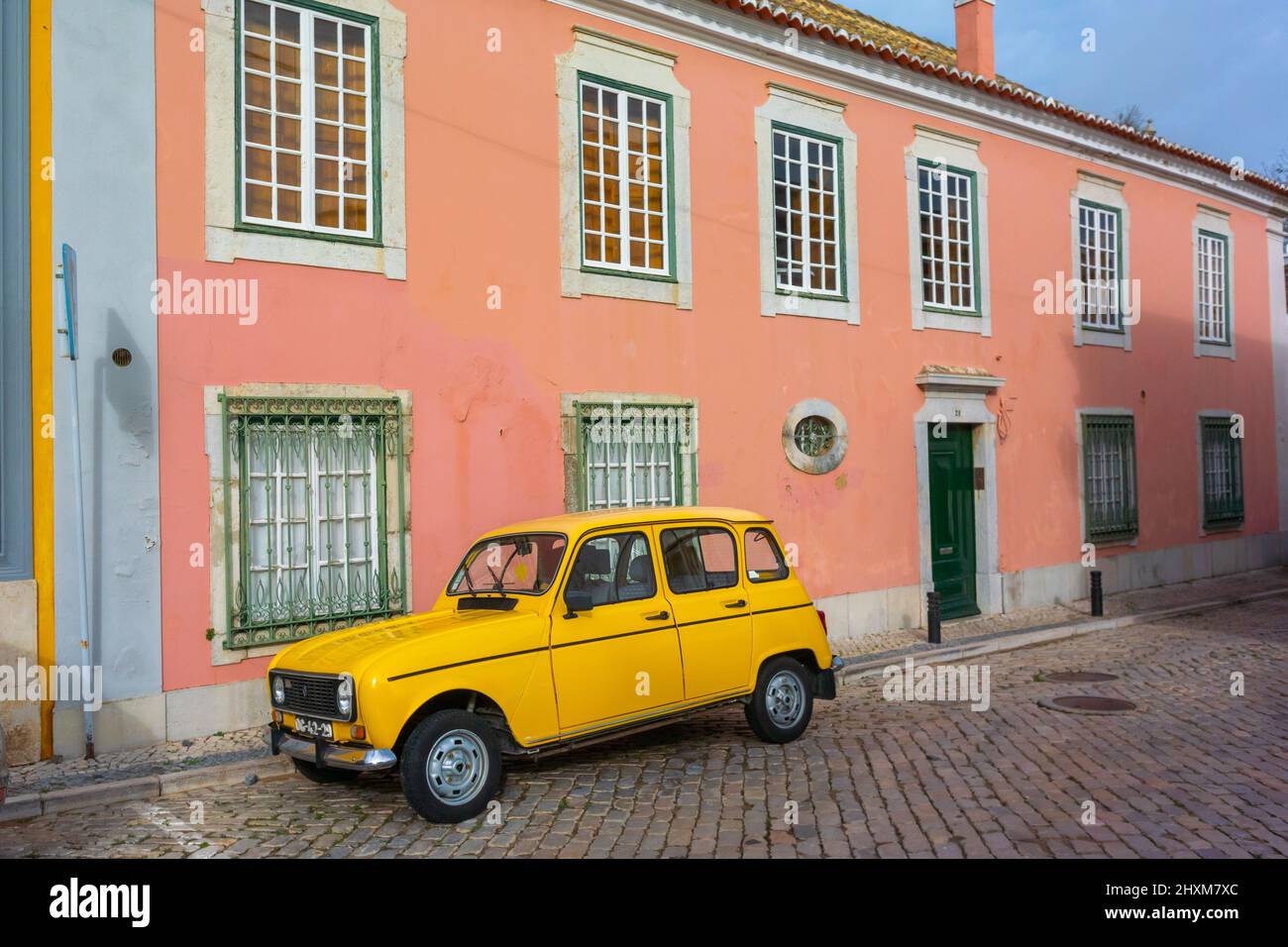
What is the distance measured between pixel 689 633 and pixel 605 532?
2.92ft

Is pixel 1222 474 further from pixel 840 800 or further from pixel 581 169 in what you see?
pixel 840 800

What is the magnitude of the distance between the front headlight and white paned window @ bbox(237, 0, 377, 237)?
460 cm

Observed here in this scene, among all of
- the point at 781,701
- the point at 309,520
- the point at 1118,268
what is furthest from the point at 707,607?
the point at 1118,268

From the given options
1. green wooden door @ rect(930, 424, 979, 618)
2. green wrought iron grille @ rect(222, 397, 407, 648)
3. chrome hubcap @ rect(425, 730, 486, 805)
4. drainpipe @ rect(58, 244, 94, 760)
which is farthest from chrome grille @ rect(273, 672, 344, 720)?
green wooden door @ rect(930, 424, 979, 618)

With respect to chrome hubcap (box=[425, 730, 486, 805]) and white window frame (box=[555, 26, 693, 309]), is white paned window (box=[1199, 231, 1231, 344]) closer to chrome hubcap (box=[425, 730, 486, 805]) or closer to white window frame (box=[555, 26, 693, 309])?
white window frame (box=[555, 26, 693, 309])

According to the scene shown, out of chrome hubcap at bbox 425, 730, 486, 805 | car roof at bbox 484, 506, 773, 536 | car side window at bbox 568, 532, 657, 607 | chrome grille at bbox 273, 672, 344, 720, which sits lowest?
chrome hubcap at bbox 425, 730, 486, 805

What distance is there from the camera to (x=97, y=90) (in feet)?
26.7

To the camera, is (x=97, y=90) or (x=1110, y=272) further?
(x=1110, y=272)

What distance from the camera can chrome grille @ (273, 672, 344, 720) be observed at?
6.09 metres

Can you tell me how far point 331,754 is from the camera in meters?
6.09

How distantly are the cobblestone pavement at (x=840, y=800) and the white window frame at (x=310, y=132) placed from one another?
169 inches
